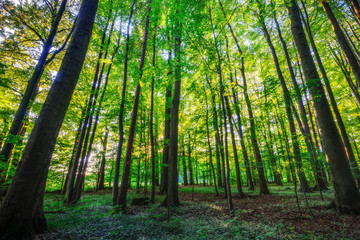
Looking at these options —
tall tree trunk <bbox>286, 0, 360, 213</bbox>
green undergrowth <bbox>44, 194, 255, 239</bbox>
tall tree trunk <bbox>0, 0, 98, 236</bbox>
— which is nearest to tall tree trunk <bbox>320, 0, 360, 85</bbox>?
tall tree trunk <bbox>286, 0, 360, 213</bbox>

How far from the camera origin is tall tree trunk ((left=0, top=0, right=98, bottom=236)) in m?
2.47

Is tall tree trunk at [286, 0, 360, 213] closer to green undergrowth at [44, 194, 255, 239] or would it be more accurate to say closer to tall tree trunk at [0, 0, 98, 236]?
green undergrowth at [44, 194, 255, 239]

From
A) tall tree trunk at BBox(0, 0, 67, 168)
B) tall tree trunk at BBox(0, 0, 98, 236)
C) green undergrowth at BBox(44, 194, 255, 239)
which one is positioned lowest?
green undergrowth at BBox(44, 194, 255, 239)

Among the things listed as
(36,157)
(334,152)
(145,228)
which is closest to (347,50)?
(334,152)

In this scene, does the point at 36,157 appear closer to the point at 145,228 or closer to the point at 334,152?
the point at 145,228

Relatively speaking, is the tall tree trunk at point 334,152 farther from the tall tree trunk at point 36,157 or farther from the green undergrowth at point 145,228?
the tall tree trunk at point 36,157

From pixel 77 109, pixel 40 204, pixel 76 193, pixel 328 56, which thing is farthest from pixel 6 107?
pixel 328 56

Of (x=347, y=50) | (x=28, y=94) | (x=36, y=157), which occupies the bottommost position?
(x=36, y=157)

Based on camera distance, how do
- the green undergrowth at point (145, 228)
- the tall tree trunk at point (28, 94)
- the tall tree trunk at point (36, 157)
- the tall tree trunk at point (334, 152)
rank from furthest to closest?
the tall tree trunk at point (28, 94) → the tall tree trunk at point (334, 152) → the green undergrowth at point (145, 228) → the tall tree trunk at point (36, 157)

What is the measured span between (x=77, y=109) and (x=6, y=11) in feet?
23.5

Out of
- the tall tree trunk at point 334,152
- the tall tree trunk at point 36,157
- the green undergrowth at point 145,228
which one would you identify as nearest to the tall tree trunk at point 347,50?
the tall tree trunk at point 334,152

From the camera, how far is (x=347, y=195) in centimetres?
441

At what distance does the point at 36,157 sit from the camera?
2.63 metres

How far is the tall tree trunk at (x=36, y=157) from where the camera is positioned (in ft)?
8.09
